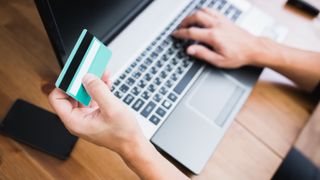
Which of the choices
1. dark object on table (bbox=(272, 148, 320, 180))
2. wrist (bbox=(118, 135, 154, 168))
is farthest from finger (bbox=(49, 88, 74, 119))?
dark object on table (bbox=(272, 148, 320, 180))

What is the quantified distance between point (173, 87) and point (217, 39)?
0.51 feet

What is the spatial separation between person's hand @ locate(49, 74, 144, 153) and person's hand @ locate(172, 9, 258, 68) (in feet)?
0.87

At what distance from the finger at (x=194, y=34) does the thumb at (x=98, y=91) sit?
0.95 feet

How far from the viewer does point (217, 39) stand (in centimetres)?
74

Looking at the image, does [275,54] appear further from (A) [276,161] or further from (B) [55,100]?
(B) [55,100]

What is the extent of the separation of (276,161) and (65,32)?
0.47m

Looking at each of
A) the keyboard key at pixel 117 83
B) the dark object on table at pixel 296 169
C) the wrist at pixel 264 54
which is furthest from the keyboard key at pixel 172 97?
the dark object on table at pixel 296 169

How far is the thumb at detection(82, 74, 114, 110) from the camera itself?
0.48 metres

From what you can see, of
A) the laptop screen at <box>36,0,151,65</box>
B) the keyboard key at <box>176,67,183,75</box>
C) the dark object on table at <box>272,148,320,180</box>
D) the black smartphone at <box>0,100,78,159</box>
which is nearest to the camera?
the laptop screen at <box>36,0,151,65</box>

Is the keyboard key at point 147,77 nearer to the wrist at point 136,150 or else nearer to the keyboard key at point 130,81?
the keyboard key at point 130,81

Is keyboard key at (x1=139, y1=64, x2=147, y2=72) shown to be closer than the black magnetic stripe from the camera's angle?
No

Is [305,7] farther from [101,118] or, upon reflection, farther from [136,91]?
[101,118]

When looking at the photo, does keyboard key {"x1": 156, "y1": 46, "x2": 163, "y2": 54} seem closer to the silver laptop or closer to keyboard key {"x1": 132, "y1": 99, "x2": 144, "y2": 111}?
the silver laptop

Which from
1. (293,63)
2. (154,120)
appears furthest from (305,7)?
(154,120)
